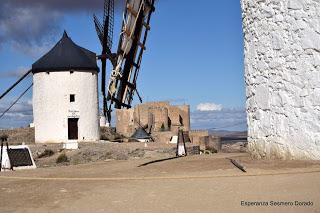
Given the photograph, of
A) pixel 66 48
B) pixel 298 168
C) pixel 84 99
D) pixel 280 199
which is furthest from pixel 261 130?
pixel 66 48

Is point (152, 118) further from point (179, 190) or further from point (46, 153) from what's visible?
point (179, 190)

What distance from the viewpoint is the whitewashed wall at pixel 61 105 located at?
30234 millimetres

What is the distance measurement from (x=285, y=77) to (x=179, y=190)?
3.05 meters

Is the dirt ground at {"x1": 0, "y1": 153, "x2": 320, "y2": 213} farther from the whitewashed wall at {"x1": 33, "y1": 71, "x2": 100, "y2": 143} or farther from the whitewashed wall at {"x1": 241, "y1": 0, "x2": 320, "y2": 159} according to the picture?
the whitewashed wall at {"x1": 33, "y1": 71, "x2": 100, "y2": 143}

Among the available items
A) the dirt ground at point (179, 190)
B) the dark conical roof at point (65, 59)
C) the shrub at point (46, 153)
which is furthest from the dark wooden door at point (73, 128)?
the dirt ground at point (179, 190)

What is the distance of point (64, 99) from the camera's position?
3042 cm

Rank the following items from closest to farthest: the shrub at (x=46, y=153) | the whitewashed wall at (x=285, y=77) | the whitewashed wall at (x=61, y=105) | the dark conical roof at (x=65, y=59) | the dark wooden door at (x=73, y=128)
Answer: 1. the whitewashed wall at (x=285, y=77)
2. the shrub at (x=46, y=153)
3. the whitewashed wall at (x=61, y=105)
4. the dark wooden door at (x=73, y=128)
5. the dark conical roof at (x=65, y=59)

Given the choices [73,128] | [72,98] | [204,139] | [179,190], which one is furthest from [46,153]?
[179,190]

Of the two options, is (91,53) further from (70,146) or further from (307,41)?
(307,41)

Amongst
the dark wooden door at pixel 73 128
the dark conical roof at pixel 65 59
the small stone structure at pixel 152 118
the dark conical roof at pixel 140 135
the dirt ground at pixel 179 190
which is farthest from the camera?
the small stone structure at pixel 152 118

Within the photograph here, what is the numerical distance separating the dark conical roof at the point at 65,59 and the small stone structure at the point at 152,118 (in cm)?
765

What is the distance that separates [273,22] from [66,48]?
24.6 meters

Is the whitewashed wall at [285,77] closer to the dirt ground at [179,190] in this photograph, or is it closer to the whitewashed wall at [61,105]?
the dirt ground at [179,190]

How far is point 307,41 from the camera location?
8367 millimetres
